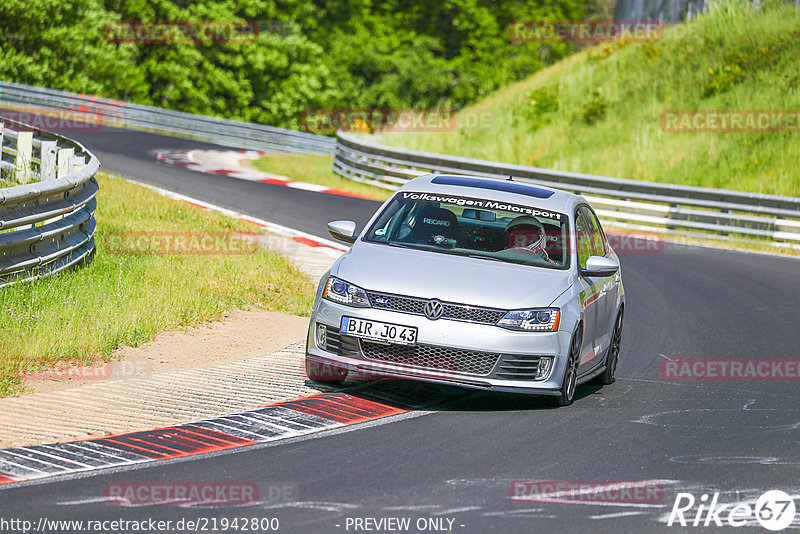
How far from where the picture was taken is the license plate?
8273 mm

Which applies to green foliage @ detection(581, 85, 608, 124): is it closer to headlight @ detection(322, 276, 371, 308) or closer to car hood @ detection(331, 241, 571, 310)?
car hood @ detection(331, 241, 571, 310)

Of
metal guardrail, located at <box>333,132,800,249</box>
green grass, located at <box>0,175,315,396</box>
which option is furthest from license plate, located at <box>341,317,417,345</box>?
metal guardrail, located at <box>333,132,800,249</box>

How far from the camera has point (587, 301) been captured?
9.24m

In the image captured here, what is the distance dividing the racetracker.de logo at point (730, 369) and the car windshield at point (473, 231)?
1.90 m

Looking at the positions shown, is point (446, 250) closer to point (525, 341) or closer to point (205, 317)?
point (525, 341)

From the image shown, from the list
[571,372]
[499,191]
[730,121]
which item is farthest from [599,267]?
[730,121]

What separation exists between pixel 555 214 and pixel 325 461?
355cm

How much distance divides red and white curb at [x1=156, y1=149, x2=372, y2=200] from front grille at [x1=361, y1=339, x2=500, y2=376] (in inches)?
683

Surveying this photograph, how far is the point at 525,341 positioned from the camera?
837 centimetres

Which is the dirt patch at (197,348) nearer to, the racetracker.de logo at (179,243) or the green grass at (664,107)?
the racetracker.de logo at (179,243)

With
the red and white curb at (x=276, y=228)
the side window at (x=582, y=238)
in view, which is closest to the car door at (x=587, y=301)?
the side window at (x=582, y=238)

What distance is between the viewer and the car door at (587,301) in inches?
361

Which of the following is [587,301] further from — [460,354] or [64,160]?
[64,160]

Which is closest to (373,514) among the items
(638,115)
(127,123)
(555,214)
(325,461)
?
(325,461)
